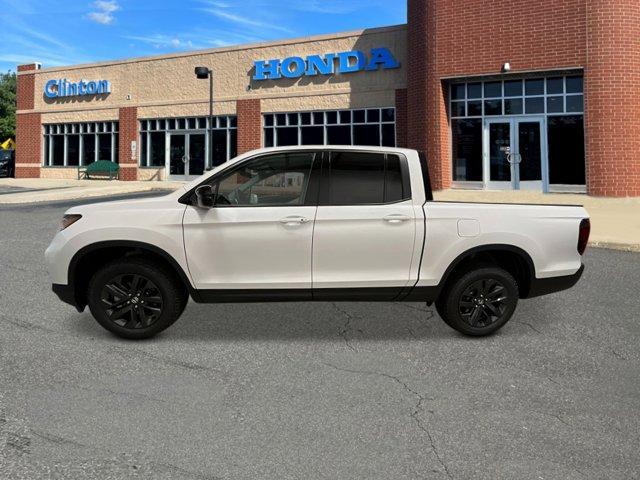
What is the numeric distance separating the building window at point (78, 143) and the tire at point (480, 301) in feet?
103

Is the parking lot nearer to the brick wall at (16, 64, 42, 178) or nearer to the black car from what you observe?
the brick wall at (16, 64, 42, 178)

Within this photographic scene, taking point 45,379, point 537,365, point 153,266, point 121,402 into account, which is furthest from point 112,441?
point 537,365

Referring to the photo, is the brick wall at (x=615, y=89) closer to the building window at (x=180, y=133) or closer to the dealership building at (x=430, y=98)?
the dealership building at (x=430, y=98)

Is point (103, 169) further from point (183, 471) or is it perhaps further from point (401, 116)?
point (183, 471)

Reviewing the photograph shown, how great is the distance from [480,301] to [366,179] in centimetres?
154

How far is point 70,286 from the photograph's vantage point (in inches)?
222

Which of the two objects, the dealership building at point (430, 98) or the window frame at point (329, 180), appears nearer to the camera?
the window frame at point (329, 180)

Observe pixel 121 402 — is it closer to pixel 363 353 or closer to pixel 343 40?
pixel 363 353

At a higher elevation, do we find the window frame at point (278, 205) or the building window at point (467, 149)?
the building window at point (467, 149)

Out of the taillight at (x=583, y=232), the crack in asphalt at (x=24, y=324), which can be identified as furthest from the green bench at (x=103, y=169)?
the taillight at (x=583, y=232)

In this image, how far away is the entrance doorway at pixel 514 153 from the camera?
68.9 feet

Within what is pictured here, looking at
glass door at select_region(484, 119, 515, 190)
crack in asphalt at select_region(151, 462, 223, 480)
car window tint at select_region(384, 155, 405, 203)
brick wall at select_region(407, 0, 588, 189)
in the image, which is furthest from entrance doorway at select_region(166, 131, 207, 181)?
crack in asphalt at select_region(151, 462, 223, 480)

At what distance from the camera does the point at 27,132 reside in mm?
37250

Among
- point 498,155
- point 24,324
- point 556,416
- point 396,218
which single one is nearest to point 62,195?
point 498,155
